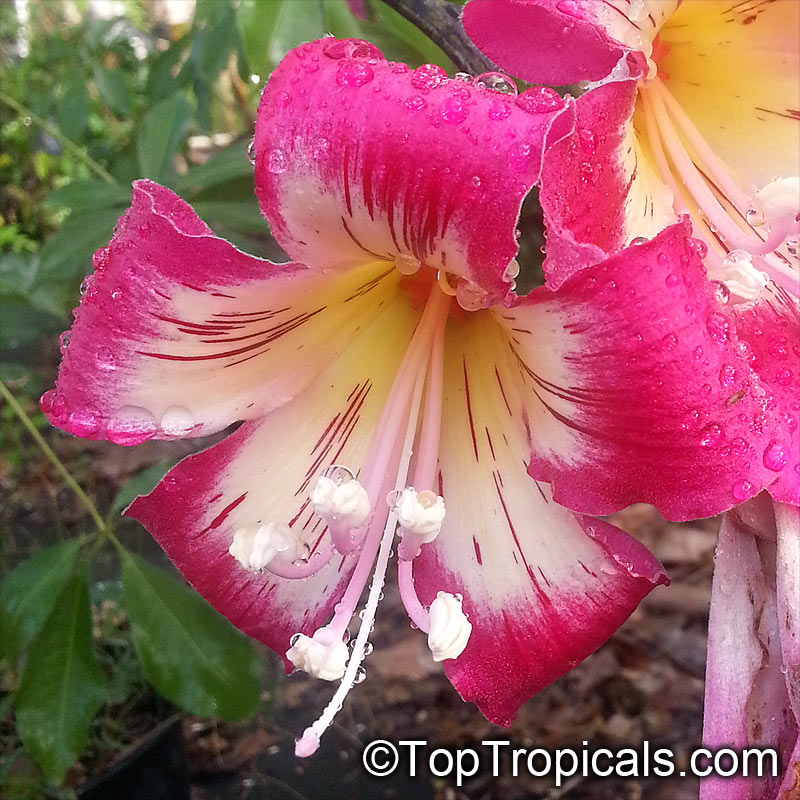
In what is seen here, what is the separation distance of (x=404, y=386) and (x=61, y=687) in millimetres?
686

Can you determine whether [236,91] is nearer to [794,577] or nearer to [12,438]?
[12,438]

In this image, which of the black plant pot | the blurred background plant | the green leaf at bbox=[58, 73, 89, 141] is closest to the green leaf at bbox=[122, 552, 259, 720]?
the blurred background plant

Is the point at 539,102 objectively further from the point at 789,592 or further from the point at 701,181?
the point at 789,592

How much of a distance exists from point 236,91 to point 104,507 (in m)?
1.12

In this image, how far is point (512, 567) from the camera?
1.89 feet

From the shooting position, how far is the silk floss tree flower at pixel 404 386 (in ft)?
1.40

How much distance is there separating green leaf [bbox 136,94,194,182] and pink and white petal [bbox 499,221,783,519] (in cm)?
72

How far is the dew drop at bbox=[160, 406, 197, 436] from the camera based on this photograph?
566 mm

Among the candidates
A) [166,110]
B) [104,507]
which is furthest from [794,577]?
[104,507]

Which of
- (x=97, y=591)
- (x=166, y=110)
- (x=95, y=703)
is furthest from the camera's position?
(x=97, y=591)

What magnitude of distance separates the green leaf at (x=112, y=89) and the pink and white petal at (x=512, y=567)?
1.20 m

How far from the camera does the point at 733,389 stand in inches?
17.4

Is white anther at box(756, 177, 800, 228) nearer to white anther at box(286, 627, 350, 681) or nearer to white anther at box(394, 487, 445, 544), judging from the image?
white anther at box(394, 487, 445, 544)

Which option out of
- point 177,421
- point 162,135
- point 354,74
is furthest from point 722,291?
point 162,135
